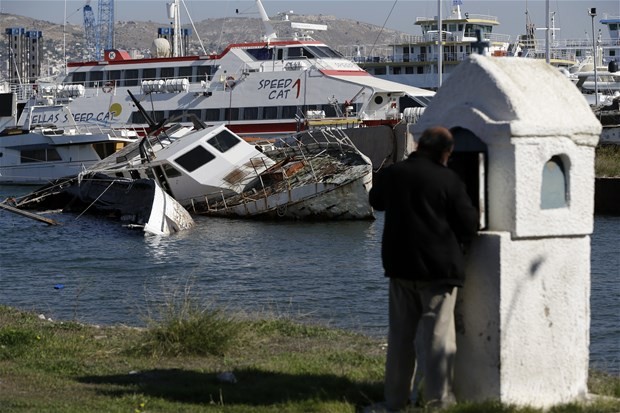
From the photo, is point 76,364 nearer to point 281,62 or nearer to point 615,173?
point 615,173

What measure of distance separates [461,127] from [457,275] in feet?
3.28

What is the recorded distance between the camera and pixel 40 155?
4634 centimetres

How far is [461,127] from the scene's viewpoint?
7.10m

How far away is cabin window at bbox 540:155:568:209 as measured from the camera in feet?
22.7

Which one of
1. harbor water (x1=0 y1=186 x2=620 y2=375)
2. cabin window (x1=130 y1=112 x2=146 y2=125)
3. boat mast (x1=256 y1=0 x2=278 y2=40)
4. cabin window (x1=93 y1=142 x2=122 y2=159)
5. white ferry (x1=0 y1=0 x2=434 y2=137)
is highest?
boat mast (x1=256 y1=0 x2=278 y2=40)

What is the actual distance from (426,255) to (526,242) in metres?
0.65

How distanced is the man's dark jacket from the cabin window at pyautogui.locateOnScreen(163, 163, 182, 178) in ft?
83.3

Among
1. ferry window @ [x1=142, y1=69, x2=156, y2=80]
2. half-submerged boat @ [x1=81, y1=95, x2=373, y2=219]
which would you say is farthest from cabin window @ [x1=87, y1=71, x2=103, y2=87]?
half-submerged boat @ [x1=81, y1=95, x2=373, y2=219]

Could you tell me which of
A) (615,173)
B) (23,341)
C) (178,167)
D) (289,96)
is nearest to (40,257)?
(178,167)

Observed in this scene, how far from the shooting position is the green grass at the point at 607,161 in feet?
107

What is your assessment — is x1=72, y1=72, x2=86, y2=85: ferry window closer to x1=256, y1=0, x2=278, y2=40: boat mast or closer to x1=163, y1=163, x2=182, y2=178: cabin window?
x1=256, y1=0, x2=278, y2=40: boat mast

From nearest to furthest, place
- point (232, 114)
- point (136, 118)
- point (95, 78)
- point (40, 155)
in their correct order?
point (40, 155)
point (232, 114)
point (136, 118)
point (95, 78)

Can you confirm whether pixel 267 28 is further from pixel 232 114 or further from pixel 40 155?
pixel 40 155

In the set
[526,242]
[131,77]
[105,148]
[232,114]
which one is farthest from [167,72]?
[526,242]
